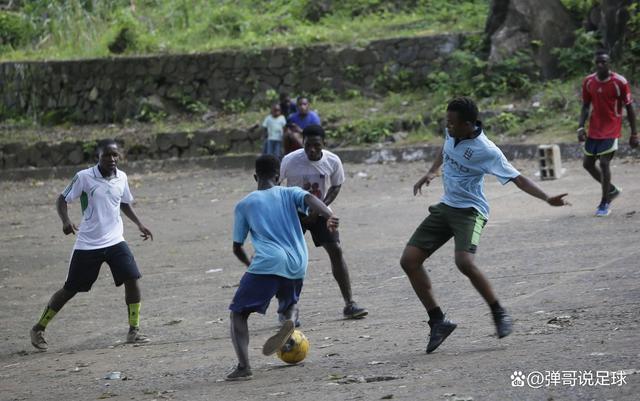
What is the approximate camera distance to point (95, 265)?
9.14 m

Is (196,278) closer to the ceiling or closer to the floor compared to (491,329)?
closer to the floor

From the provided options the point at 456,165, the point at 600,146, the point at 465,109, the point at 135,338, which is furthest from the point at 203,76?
the point at 465,109

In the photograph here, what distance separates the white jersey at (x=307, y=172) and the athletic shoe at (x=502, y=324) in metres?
2.66

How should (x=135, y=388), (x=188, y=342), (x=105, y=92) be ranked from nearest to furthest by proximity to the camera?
(x=135, y=388)
(x=188, y=342)
(x=105, y=92)

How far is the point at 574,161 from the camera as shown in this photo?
64.9ft

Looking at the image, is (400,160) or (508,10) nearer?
(400,160)

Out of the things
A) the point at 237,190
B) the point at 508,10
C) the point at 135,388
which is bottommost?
the point at 237,190

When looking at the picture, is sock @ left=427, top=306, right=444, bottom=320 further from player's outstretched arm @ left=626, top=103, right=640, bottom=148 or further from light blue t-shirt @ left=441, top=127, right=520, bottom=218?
player's outstretched arm @ left=626, top=103, right=640, bottom=148

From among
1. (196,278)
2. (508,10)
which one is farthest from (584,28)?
(196,278)

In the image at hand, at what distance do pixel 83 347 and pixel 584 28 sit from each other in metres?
18.3

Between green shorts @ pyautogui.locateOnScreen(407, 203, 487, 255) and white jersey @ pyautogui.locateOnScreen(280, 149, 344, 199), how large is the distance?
6.86 feet

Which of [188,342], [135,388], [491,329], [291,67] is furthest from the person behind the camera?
[291,67]

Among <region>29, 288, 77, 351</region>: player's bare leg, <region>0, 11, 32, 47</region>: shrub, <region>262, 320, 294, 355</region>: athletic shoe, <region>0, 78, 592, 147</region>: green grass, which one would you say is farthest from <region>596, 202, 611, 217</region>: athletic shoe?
<region>0, 11, 32, 47</region>: shrub

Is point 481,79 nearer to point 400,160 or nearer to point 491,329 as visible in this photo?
point 400,160
